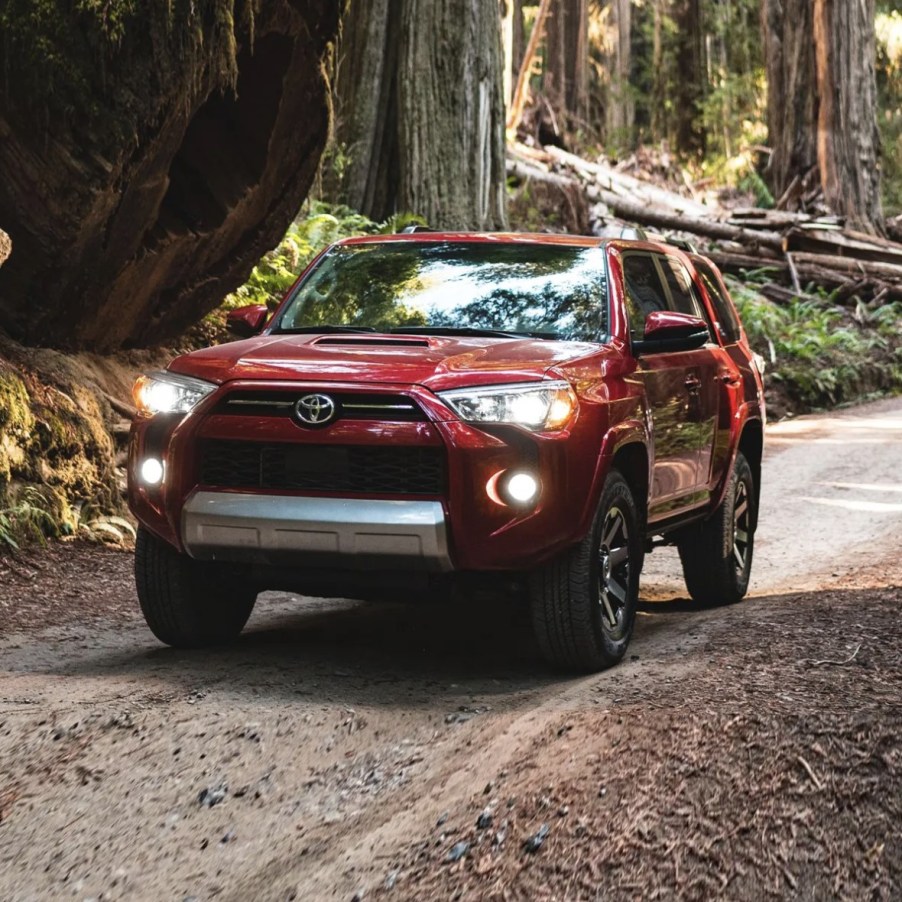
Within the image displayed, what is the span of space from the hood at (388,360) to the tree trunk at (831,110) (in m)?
24.2

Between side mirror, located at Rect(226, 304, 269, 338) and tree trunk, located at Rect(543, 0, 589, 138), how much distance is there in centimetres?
3476

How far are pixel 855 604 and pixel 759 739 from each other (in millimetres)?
2638

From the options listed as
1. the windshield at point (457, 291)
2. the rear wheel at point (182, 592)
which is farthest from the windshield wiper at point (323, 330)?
the rear wheel at point (182, 592)

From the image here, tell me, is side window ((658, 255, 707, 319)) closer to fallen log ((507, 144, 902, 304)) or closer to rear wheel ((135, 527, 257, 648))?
rear wheel ((135, 527, 257, 648))

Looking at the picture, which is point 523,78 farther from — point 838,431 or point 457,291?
→ point 457,291

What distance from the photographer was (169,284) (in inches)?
445

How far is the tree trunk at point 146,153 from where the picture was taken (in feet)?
28.5

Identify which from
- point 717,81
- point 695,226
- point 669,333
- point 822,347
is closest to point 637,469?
point 669,333

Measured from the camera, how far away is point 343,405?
5621mm

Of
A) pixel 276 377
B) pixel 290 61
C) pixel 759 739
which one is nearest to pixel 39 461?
pixel 290 61

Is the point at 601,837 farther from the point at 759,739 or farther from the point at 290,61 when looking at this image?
the point at 290,61

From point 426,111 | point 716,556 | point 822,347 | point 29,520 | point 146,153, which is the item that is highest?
point 426,111

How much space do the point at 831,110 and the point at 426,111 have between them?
592 inches

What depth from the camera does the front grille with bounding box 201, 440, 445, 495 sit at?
5551mm
